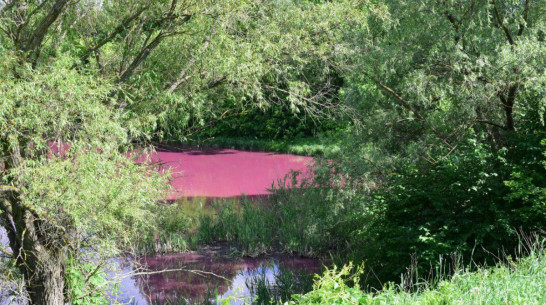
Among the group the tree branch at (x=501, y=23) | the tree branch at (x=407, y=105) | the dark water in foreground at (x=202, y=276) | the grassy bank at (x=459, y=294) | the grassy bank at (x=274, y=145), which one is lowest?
the dark water in foreground at (x=202, y=276)

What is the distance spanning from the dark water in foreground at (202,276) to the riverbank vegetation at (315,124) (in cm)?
37

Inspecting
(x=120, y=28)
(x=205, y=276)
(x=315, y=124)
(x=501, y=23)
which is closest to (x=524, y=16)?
(x=501, y=23)

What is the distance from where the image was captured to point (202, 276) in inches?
325

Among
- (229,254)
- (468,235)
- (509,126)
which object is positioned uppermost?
(509,126)

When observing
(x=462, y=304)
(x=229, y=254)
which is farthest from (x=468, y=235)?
(x=229, y=254)

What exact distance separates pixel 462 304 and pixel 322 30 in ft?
20.4

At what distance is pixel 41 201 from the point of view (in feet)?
16.4

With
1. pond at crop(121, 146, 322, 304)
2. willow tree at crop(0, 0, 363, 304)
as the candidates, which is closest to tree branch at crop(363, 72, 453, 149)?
willow tree at crop(0, 0, 363, 304)

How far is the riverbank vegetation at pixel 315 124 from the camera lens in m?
4.99

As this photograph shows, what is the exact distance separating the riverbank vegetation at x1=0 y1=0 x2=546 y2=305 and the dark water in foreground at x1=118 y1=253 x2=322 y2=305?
0.37m

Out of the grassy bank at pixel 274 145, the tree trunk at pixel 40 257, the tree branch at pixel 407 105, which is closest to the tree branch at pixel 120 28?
the tree trunk at pixel 40 257

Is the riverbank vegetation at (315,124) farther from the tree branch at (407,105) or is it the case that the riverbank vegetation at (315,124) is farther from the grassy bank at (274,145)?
the grassy bank at (274,145)

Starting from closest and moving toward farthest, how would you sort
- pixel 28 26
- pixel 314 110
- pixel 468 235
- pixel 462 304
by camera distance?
pixel 462 304
pixel 468 235
pixel 28 26
pixel 314 110

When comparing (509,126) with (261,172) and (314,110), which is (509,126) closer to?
(314,110)
